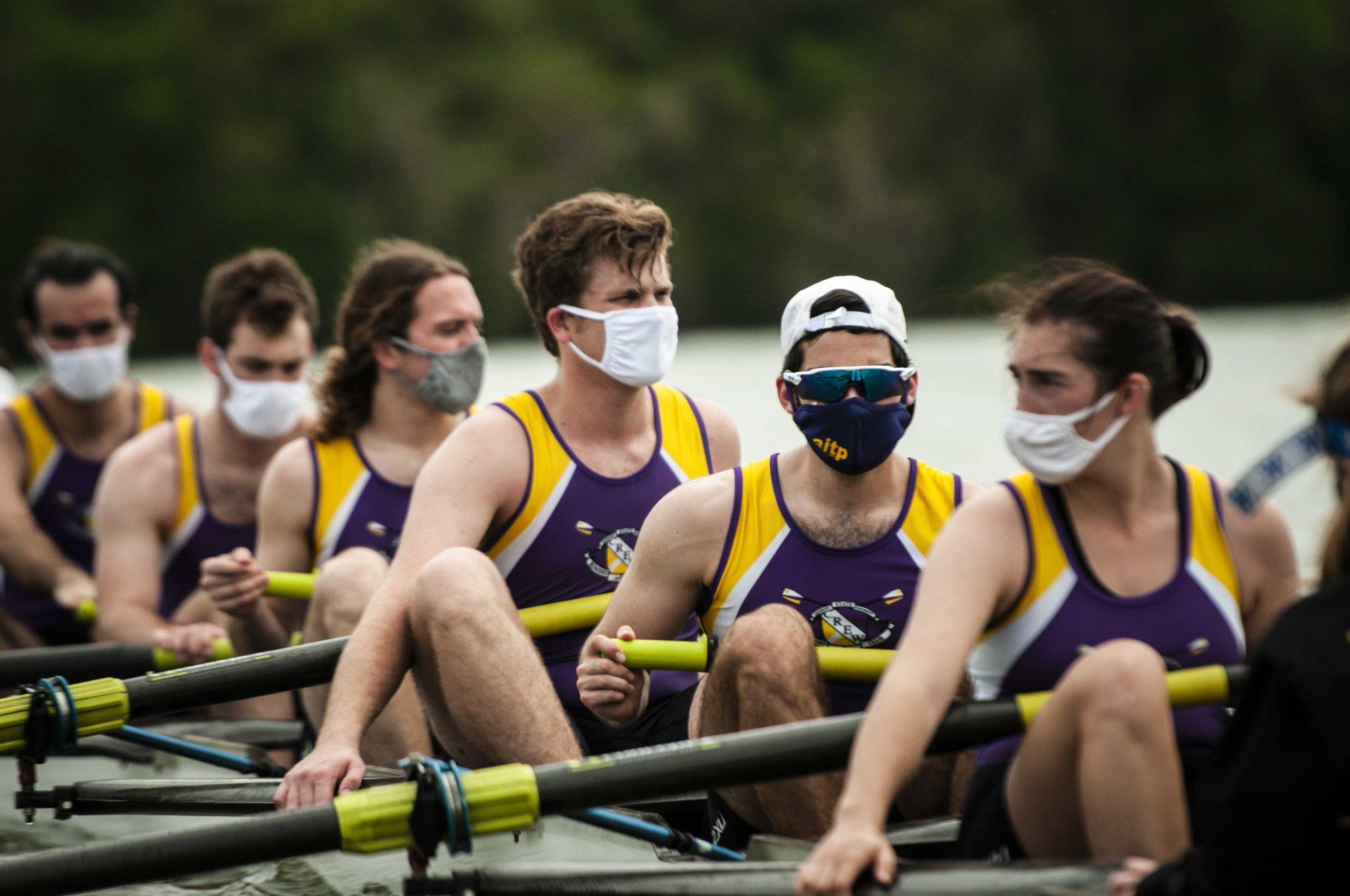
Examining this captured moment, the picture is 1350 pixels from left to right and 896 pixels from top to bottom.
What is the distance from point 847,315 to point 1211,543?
3.05 ft

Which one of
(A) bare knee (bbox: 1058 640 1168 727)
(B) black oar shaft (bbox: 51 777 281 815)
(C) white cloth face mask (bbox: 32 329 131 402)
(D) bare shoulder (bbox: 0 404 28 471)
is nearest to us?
(A) bare knee (bbox: 1058 640 1168 727)

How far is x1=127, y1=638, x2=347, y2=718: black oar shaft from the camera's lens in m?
3.76

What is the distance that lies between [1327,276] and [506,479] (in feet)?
89.4

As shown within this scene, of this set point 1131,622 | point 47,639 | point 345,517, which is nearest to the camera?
point 1131,622

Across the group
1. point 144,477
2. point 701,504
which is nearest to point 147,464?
point 144,477

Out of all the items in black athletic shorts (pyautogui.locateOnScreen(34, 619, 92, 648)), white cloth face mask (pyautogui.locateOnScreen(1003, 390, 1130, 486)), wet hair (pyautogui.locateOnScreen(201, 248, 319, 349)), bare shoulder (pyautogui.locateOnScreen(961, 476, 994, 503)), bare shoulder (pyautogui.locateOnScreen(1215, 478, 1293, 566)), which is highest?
wet hair (pyautogui.locateOnScreen(201, 248, 319, 349))

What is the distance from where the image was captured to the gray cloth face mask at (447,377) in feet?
15.9

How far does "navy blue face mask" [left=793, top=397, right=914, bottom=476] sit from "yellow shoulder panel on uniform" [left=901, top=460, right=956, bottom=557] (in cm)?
18

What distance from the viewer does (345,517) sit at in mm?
4805

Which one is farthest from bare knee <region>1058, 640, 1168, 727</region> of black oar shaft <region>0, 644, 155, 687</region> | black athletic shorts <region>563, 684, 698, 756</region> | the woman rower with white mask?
black oar shaft <region>0, 644, 155, 687</region>

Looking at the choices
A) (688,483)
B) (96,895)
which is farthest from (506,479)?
(96,895)

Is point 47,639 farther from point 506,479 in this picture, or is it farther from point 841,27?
point 841,27

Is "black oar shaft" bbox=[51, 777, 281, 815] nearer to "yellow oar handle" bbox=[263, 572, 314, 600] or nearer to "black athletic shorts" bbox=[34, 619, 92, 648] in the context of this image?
"yellow oar handle" bbox=[263, 572, 314, 600]

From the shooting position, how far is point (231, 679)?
149 inches
